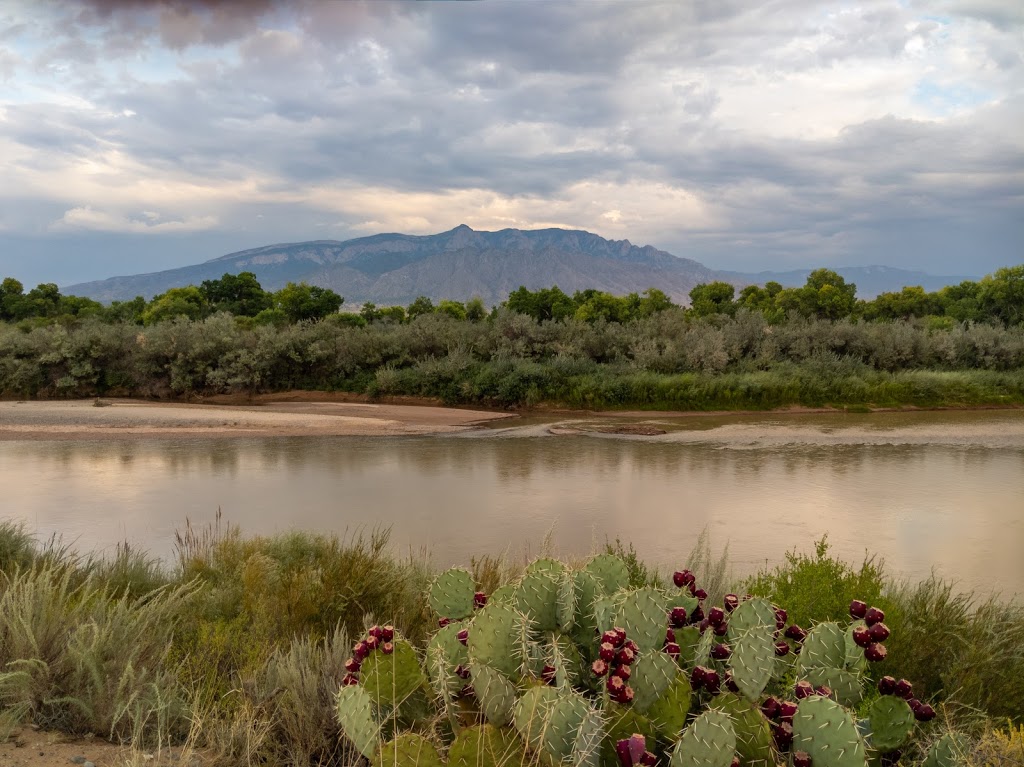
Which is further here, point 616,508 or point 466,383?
point 466,383

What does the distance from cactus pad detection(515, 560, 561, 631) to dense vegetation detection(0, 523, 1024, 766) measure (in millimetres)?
1113

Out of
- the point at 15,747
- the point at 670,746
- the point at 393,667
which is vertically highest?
the point at 393,667

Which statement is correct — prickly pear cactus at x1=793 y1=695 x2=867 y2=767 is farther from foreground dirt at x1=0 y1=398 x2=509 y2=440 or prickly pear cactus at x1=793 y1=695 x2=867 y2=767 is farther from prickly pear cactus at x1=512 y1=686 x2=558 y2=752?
foreground dirt at x1=0 y1=398 x2=509 y2=440

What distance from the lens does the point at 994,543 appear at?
31.0 feet

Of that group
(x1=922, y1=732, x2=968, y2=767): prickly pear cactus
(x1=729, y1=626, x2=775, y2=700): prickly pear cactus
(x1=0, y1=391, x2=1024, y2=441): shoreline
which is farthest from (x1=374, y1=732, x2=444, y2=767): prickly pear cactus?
(x1=0, y1=391, x2=1024, y2=441): shoreline

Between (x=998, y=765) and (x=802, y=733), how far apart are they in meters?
0.69

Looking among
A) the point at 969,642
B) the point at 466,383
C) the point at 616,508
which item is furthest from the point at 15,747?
Answer: the point at 466,383

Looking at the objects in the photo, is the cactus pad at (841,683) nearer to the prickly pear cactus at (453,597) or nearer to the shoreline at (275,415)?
the prickly pear cactus at (453,597)

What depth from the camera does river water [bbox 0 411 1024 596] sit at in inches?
370

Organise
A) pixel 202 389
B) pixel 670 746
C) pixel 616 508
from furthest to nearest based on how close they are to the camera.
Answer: pixel 202 389
pixel 616 508
pixel 670 746

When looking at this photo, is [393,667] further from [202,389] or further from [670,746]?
[202,389]

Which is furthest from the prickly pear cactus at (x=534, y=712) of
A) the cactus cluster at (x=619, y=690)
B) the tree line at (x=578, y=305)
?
the tree line at (x=578, y=305)

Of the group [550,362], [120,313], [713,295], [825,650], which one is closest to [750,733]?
[825,650]

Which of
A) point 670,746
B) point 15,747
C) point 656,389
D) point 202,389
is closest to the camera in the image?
point 670,746
